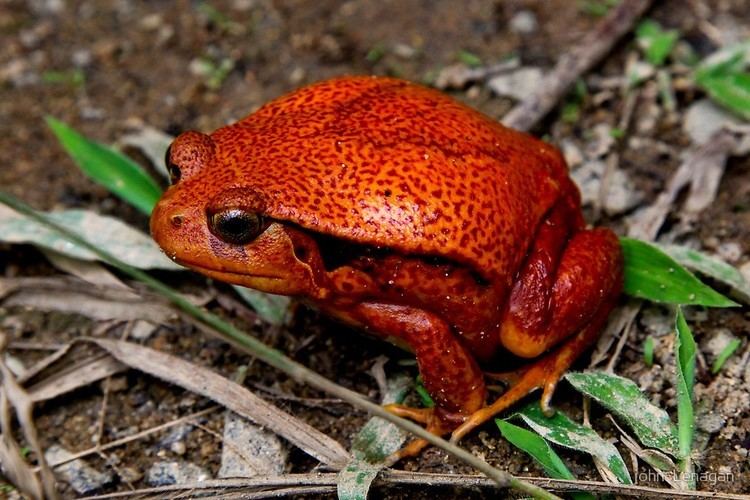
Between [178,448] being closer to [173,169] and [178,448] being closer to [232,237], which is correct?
[232,237]

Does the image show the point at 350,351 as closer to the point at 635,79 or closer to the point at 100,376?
the point at 100,376

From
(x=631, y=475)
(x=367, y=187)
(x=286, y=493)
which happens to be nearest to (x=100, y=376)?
(x=286, y=493)

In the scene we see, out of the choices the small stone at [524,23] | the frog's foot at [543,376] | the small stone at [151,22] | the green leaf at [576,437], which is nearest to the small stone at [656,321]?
the frog's foot at [543,376]

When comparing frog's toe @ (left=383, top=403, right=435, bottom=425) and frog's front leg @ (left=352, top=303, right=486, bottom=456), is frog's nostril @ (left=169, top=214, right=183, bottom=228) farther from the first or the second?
frog's toe @ (left=383, top=403, right=435, bottom=425)

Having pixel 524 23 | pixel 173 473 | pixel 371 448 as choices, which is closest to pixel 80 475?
pixel 173 473

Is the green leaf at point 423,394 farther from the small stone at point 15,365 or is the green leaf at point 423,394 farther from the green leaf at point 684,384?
the small stone at point 15,365

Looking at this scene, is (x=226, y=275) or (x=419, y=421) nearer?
(x=226, y=275)

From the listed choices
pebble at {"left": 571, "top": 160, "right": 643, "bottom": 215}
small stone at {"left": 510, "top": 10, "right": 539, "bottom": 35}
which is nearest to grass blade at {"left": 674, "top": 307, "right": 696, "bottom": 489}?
pebble at {"left": 571, "top": 160, "right": 643, "bottom": 215}
